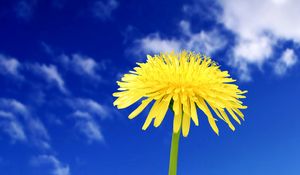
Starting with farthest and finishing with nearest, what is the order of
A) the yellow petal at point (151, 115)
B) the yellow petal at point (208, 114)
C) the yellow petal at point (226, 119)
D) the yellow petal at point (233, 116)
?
1. the yellow petal at point (233, 116)
2. the yellow petal at point (226, 119)
3. the yellow petal at point (208, 114)
4. the yellow petal at point (151, 115)

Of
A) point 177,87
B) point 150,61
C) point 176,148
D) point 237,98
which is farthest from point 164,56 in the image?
point 176,148

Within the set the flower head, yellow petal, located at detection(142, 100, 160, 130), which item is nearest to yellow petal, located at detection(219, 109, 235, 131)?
the flower head

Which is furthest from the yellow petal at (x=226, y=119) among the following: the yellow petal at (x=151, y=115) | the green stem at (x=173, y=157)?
the green stem at (x=173, y=157)

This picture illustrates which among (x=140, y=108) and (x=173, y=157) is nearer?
(x=173, y=157)

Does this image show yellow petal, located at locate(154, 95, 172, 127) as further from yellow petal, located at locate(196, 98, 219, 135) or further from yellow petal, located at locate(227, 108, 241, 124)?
yellow petal, located at locate(227, 108, 241, 124)

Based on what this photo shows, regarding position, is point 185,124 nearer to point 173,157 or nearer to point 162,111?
point 162,111

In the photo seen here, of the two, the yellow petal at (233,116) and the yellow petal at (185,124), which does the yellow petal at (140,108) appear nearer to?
the yellow petal at (185,124)

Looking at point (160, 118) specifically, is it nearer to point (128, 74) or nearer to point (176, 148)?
point (176, 148)

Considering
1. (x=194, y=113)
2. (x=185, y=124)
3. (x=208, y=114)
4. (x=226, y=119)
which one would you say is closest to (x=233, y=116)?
(x=226, y=119)
